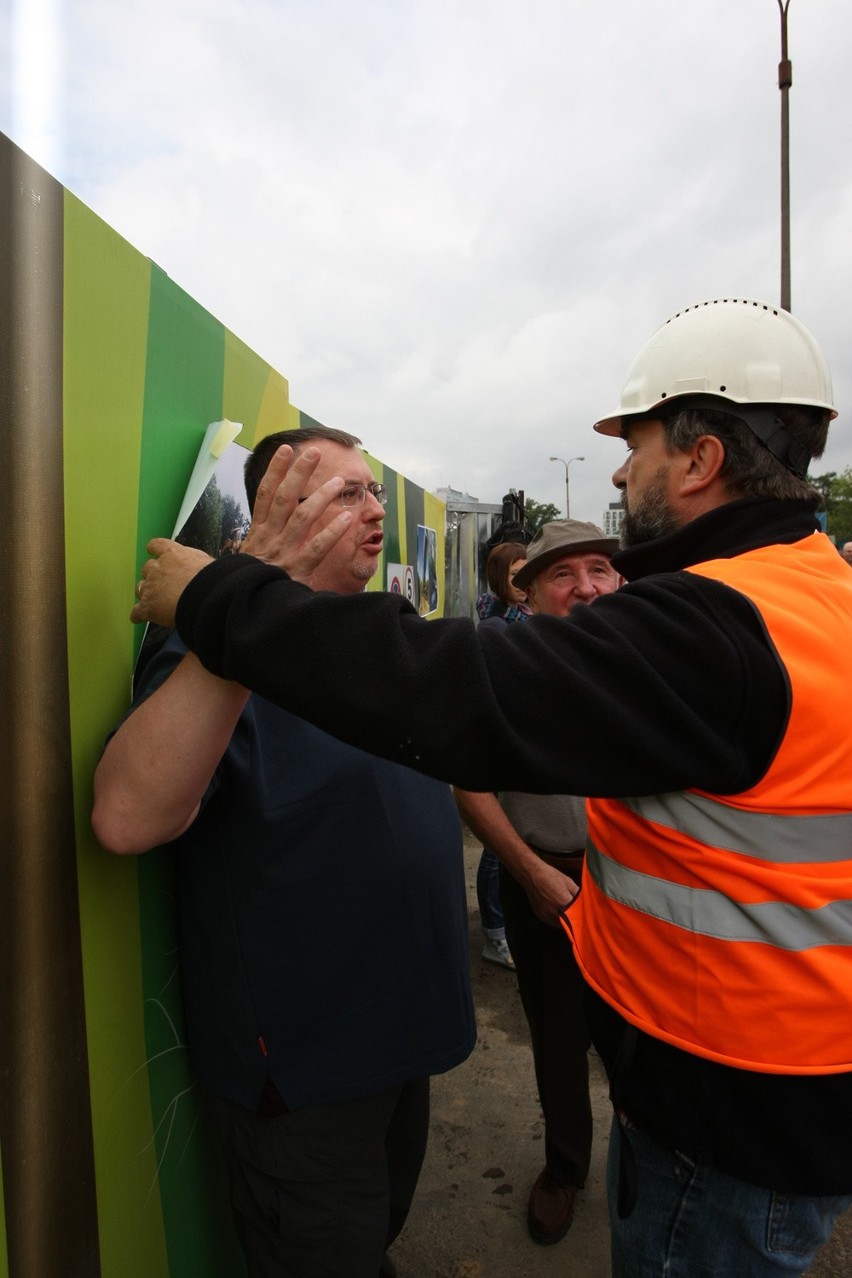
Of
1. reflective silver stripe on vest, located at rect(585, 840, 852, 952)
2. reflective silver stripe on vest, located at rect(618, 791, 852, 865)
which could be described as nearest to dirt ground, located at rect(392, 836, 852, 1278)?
reflective silver stripe on vest, located at rect(585, 840, 852, 952)

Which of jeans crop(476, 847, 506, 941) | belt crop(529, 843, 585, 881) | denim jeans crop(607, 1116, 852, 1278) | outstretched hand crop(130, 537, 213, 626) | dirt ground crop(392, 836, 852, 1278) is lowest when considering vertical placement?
dirt ground crop(392, 836, 852, 1278)

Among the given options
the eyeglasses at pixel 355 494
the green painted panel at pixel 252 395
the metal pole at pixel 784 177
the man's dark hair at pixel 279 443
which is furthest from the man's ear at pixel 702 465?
the metal pole at pixel 784 177

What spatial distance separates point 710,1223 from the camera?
1.27 metres

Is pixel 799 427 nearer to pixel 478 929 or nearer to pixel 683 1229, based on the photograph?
pixel 683 1229

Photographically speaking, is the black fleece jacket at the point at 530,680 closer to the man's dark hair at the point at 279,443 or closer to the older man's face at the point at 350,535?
the older man's face at the point at 350,535

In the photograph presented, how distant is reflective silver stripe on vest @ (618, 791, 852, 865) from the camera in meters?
1.12

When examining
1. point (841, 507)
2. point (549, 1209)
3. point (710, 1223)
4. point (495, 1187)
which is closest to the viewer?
point (710, 1223)

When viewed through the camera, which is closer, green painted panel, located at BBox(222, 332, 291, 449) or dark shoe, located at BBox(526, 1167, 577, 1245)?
green painted panel, located at BBox(222, 332, 291, 449)

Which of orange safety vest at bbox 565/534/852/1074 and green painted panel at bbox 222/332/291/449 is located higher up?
green painted panel at bbox 222/332/291/449

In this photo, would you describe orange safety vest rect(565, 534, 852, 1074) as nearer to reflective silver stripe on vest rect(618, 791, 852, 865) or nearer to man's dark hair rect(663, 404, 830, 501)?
reflective silver stripe on vest rect(618, 791, 852, 865)

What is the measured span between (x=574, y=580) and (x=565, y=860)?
96 centimetres

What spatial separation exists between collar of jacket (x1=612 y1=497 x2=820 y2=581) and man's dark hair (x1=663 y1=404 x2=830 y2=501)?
0.03 m

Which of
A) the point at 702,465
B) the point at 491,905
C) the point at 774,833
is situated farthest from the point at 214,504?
the point at 491,905

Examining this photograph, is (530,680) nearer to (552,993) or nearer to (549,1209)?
(552,993)
